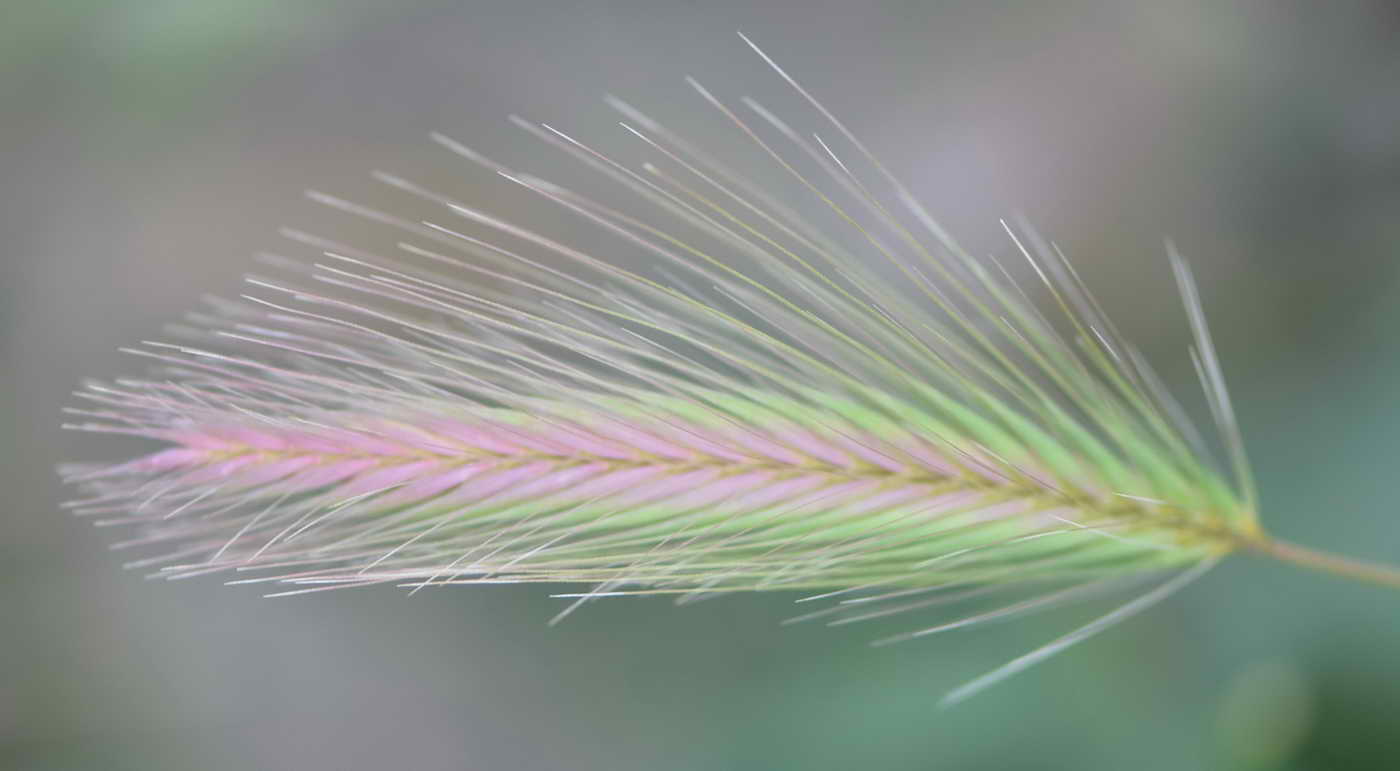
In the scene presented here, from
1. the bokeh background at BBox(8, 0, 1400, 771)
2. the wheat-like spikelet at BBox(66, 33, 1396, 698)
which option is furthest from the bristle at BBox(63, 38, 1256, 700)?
the bokeh background at BBox(8, 0, 1400, 771)

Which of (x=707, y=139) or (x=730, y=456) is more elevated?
(x=707, y=139)

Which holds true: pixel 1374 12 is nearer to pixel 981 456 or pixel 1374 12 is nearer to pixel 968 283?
pixel 968 283

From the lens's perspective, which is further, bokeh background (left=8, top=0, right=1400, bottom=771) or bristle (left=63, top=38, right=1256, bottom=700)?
bokeh background (left=8, top=0, right=1400, bottom=771)

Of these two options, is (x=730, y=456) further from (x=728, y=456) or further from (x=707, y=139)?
(x=707, y=139)

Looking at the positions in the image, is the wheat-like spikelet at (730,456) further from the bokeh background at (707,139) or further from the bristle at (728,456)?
the bokeh background at (707,139)

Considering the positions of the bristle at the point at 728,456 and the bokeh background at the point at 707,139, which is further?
the bokeh background at the point at 707,139

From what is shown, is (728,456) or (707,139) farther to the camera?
(707,139)

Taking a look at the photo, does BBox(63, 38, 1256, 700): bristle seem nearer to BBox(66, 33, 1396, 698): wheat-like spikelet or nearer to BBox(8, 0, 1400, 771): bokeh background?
BBox(66, 33, 1396, 698): wheat-like spikelet

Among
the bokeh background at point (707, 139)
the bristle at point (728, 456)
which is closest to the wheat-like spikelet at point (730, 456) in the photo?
the bristle at point (728, 456)

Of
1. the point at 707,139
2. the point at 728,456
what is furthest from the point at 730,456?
the point at 707,139
